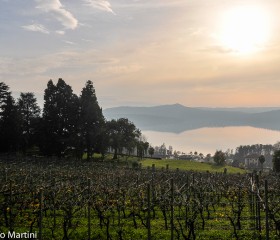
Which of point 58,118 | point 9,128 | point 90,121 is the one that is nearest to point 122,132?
point 90,121

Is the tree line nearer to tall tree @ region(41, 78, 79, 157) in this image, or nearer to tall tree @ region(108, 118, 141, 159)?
tall tree @ region(41, 78, 79, 157)

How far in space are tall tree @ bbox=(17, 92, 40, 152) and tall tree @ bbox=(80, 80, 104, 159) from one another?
417 inches

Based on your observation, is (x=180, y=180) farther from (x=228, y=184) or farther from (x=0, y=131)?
(x=0, y=131)

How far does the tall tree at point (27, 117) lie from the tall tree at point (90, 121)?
10586mm

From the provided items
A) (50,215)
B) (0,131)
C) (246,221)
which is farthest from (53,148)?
(246,221)

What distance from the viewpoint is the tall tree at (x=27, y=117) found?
6456 cm

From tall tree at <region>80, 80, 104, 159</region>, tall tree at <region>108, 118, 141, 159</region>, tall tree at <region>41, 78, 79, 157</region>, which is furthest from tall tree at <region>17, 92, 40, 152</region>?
tall tree at <region>108, 118, 141, 159</region>

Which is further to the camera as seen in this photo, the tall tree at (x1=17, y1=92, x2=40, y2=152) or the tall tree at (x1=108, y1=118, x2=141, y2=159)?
the tall tree at (x1=108, y1=118, x2=141, y2=159)

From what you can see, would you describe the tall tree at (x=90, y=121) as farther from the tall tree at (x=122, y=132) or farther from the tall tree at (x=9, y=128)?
the tall tree at (x=9, y=128)

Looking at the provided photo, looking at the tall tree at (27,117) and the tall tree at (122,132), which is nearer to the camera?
the tall tree at (27,117)

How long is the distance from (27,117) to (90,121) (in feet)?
51.9

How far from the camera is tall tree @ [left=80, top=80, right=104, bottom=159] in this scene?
60559mm

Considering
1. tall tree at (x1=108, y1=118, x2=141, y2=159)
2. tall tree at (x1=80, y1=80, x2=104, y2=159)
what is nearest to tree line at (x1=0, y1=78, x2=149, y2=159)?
tall tree at (x1=80, y1=80, x2=104, y2=159)

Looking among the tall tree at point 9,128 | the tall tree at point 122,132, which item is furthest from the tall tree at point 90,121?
the tall tree at point 9,128
